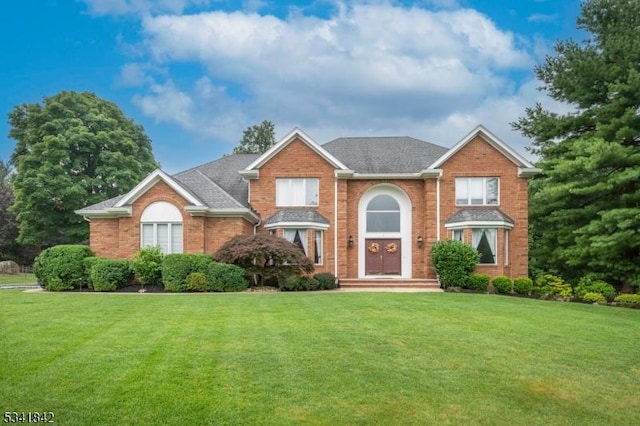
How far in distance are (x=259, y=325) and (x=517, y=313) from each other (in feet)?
25.8

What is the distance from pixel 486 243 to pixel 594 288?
5.15 m

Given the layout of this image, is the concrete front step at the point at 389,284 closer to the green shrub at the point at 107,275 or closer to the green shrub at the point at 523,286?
the green shrub at the point at 523,286

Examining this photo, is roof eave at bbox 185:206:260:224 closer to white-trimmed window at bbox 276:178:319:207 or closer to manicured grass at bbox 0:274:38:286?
white-trimmed window at bbox 276:178:319:207

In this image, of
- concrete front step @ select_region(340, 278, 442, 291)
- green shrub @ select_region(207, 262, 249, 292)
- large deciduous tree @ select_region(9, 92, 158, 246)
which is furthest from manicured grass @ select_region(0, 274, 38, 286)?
concrete front step @ select_region(340, 278, 442, 291)

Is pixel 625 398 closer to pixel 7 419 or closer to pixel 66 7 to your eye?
pixel 7 419

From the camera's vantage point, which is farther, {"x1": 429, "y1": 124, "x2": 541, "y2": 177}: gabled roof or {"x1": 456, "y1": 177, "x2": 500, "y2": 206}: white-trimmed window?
{"x1": 456, "y1": 177, "x2": 500, "y2": 206}: white-trimmed window

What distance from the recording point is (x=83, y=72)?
29406 mm

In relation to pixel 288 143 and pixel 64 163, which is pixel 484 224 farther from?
pixel 64 163

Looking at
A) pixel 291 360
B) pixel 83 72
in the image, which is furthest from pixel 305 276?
pixel 83 72

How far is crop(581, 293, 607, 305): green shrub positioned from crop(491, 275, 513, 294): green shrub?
307 cm

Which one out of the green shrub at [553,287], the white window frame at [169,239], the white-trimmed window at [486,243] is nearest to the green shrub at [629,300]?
the green shrub at [553,287]

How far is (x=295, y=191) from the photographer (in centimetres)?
2486

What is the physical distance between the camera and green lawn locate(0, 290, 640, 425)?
5316 millimetres

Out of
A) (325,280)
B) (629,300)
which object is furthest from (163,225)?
(629,300)
